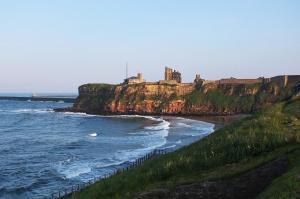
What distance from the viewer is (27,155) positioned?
66.7 meters

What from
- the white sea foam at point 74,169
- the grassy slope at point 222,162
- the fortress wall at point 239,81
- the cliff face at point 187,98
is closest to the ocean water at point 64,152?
the white sea foam at point 74,169

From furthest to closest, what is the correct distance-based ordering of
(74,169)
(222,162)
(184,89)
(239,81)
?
(184,89)
(239,81)
(74,169)
(222,162)

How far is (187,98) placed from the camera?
168500 mm

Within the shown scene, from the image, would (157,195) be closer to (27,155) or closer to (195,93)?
(27,155)

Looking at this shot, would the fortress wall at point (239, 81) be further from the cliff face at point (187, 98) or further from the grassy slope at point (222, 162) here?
the grassy slope at point (222, 162)

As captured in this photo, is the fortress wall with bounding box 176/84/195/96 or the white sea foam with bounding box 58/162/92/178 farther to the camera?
the fortress wall with bounding box 176/84/195/96

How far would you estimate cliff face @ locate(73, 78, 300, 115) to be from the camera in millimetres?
154375

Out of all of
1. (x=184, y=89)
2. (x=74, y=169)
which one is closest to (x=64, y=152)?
(x=74, y=169)

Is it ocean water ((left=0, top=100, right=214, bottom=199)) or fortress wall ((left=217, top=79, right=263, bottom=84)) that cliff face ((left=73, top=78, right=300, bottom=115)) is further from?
ocean water ((left=0, top=100, right=214, bottom=199))

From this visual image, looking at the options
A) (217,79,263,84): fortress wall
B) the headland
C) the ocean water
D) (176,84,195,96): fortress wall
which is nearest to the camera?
the ocean water

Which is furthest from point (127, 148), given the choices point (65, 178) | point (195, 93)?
point (195, 93)

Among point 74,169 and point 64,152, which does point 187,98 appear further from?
point 74,169

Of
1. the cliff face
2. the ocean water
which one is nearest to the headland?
Answer: the cliff face

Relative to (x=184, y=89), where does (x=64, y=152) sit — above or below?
below
